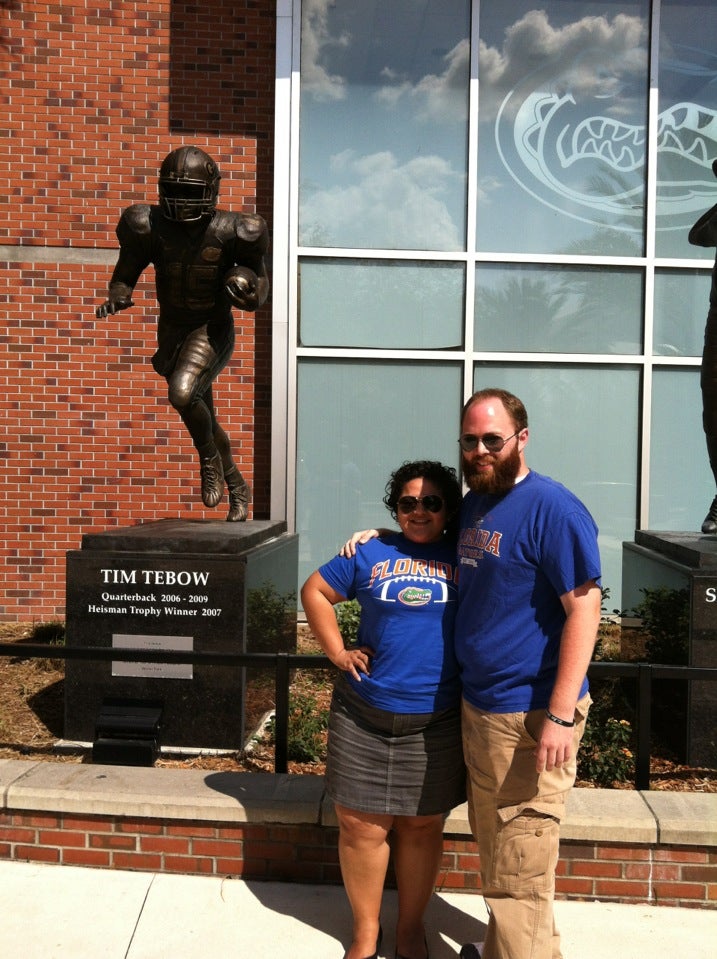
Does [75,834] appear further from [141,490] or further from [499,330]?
[499,330]

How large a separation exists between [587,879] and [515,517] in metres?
1.58

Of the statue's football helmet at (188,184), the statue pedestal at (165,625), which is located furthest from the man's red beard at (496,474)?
the statue's football helmet at (188,184)

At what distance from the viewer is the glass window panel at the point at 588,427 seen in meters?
9.34

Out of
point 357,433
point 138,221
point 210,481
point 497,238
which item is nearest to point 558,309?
point 497,238

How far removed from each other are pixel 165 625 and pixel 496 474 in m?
2.63

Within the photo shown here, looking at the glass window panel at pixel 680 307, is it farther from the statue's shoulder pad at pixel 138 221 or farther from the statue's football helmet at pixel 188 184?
the statue's shoulder pad at pixel 138 221

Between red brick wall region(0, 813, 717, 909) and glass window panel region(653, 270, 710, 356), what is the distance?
6.56 meters

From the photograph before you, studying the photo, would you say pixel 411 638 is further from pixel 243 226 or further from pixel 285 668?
pixel 243 226

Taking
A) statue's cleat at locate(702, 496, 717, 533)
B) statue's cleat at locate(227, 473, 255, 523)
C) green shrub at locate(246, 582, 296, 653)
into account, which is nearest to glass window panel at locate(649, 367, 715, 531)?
statue's cleat at locate(702, 496, 717, 533)

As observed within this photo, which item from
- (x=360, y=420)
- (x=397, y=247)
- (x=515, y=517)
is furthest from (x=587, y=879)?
(x=397, y=247)

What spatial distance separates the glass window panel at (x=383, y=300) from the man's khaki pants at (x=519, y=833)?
6748mm

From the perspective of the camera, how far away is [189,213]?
18.0ft

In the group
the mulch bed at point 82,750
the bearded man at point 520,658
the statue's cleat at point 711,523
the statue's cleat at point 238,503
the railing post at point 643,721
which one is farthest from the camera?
the statue's cleat at point 238,503

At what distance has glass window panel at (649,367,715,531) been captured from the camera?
9344 mm
